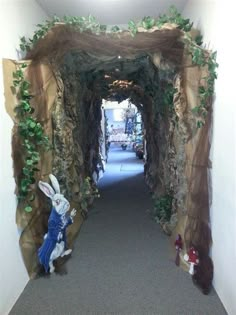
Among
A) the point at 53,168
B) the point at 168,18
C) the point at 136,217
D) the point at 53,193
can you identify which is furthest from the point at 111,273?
the point at 168,18

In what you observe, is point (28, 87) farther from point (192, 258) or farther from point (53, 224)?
point (192, 258)

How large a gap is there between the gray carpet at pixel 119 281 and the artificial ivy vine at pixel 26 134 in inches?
25.7

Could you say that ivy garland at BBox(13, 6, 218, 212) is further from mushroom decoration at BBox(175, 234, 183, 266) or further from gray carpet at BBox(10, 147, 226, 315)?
mushroom decoration at BBox(175, 234, 183, 266)

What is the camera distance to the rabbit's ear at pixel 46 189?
222 centimetres

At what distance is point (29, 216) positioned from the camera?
222 centimetres

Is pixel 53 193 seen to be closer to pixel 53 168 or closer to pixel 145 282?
pixel 53 168

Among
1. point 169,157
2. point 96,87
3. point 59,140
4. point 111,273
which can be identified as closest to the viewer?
point 111,273

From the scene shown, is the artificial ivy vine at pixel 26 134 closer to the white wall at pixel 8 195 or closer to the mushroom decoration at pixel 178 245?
the white wall at pixel 8 195

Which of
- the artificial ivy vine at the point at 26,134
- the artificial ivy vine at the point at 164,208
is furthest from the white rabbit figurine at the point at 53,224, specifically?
the artificial ivy vine at the point at 164,208

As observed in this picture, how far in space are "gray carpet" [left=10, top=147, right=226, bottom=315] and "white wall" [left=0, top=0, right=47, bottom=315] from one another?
142mm

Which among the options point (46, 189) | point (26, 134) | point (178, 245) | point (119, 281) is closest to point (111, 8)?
point (26, 134)

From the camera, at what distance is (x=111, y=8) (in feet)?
8.84

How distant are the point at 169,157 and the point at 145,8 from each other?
1.43m

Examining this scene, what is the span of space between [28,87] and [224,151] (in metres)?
1.39
